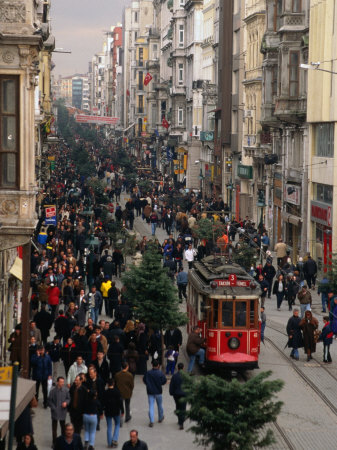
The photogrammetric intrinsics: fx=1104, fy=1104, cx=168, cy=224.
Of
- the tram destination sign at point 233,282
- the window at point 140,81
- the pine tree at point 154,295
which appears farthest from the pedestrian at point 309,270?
the window at point 140,81

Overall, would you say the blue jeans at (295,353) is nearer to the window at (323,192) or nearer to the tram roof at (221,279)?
the tram roof at (221,279)

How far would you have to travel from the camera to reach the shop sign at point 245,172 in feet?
210

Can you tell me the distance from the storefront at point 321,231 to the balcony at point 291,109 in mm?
4357

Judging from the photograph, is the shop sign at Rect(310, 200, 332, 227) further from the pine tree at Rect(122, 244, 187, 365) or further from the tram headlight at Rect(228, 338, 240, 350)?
the tram headlight at Rect(228, 338, 240, 350)

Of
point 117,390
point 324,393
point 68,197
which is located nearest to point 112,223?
point 68,197

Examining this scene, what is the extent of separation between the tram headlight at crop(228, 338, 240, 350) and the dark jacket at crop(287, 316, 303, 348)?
2469 mm

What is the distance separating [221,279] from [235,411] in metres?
10.4

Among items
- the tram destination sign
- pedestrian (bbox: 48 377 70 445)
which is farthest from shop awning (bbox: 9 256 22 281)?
pedestrian (bbox: 48 377 70 445)

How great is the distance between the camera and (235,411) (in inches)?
567

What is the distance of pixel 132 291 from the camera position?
26.1m

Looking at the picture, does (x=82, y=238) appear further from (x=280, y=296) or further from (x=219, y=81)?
(x=219, y=81)

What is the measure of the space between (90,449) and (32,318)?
1093cm

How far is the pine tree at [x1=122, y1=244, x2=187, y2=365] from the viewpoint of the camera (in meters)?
25.2


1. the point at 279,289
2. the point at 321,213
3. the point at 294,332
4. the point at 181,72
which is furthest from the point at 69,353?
the point at 181,72
